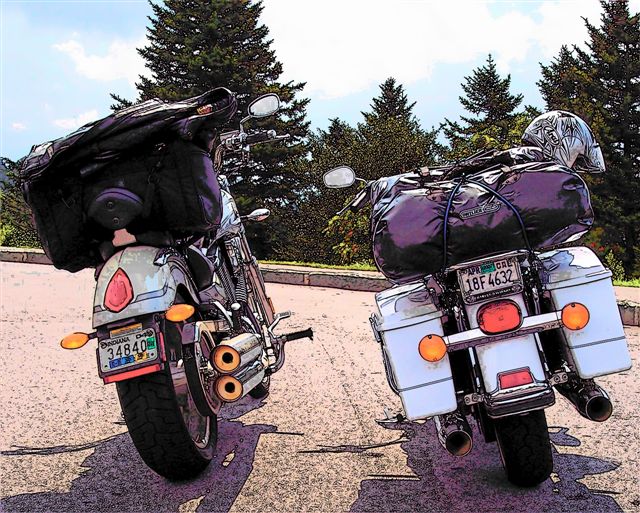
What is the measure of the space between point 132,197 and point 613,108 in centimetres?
4297

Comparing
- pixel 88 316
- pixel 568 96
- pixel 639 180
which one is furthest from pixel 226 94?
pixel 568 96

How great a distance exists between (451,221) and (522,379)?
25.3 inches

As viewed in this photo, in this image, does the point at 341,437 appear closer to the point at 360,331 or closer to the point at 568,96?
the point at 360,331

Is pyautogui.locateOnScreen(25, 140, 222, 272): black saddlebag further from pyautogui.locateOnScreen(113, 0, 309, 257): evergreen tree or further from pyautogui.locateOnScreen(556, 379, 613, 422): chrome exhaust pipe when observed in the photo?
pyautogui.locateOnScreen(113, 0, 309, 257): evergreen tree

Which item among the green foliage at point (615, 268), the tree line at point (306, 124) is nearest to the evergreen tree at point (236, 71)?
the tree line at point (306, 124)

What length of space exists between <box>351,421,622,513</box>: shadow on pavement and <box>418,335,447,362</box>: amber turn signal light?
2.12 feet

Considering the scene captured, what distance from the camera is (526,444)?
282cm

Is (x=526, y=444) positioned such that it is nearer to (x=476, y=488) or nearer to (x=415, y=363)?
(x=476, y=488)

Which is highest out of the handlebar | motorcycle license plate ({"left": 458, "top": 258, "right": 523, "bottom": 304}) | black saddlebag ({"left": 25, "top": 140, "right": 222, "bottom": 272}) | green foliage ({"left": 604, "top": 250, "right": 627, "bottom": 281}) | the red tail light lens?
the handlebar

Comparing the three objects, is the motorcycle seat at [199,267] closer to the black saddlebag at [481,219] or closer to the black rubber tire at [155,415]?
the black rubber tire at [155,415]

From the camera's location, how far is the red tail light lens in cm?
297

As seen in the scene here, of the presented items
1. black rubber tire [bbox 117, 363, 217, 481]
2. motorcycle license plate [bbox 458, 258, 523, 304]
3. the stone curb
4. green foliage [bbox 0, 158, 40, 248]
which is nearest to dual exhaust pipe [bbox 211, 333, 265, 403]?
black rubber tire [bbox 117, 363, 217, 481]

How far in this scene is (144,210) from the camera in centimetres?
317

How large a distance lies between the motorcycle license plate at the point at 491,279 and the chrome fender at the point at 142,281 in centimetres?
121
